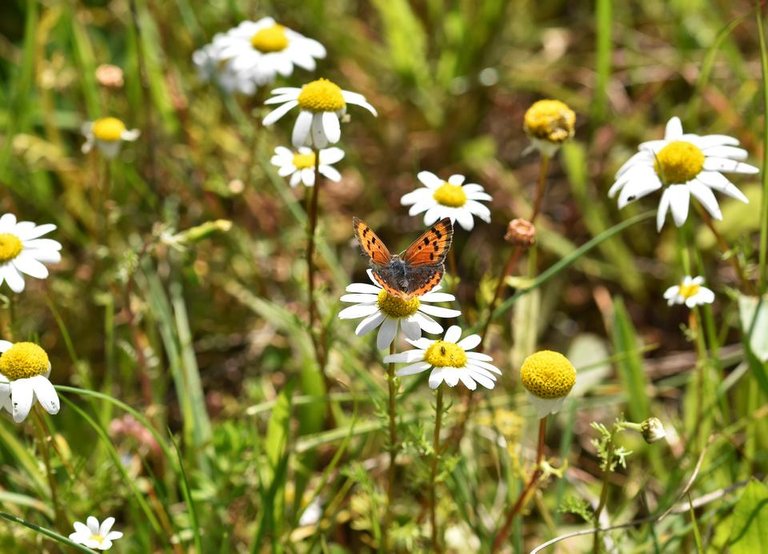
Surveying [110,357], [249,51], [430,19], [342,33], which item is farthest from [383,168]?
[110,357]

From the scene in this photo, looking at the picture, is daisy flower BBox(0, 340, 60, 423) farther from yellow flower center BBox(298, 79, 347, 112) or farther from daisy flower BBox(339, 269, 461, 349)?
yellow flower center BBox(298, 79, 347, 112)

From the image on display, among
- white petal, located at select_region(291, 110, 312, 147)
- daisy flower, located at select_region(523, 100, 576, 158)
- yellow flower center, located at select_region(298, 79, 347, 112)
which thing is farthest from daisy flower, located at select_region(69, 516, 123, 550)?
daisy flower, located at select_region(523, 100, 576, 158)

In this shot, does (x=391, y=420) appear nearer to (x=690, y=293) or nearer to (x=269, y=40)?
(x=690, y=293)

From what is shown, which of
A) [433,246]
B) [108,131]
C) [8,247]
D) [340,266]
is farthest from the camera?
[340,266]

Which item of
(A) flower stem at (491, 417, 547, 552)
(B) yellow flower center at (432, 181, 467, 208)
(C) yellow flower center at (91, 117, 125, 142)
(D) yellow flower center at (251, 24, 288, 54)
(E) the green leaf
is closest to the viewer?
(A) flower stem at (491, 417, 547, 552)

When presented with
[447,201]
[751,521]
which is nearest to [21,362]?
[447,201]

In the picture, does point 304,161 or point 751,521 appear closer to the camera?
point 751,521

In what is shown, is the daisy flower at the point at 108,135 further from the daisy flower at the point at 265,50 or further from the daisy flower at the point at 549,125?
the daisy flower at the point at 549,125
